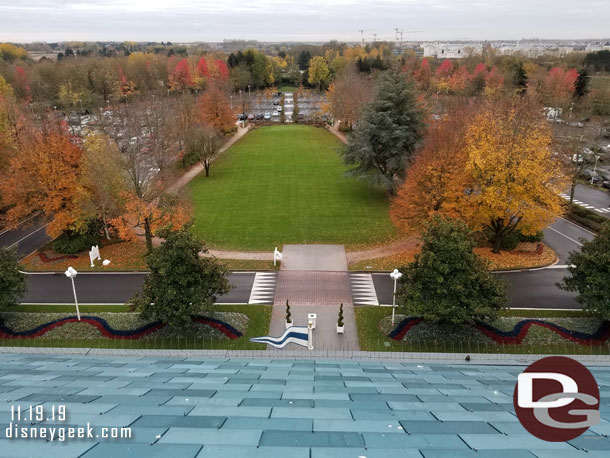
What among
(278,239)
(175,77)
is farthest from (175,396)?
(175,77)

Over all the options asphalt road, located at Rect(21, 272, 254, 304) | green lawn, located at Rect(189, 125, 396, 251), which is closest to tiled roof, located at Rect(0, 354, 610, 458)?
asphalt road, located at Rect(21, 272, 254, 304)

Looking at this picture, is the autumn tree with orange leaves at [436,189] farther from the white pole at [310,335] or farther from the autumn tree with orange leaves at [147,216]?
the autumn tree with orange leaves at [147,216]

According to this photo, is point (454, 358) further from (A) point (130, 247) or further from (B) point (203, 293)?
Answer: (A) point (130, 247)

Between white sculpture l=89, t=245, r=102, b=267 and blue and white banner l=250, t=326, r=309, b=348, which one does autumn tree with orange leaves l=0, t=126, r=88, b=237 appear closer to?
white sculpture l=89, t=245, r=102, b=267

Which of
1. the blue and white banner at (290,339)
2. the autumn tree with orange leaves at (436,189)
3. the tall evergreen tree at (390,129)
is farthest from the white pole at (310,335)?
the tall evergreen tree at (390,129)
